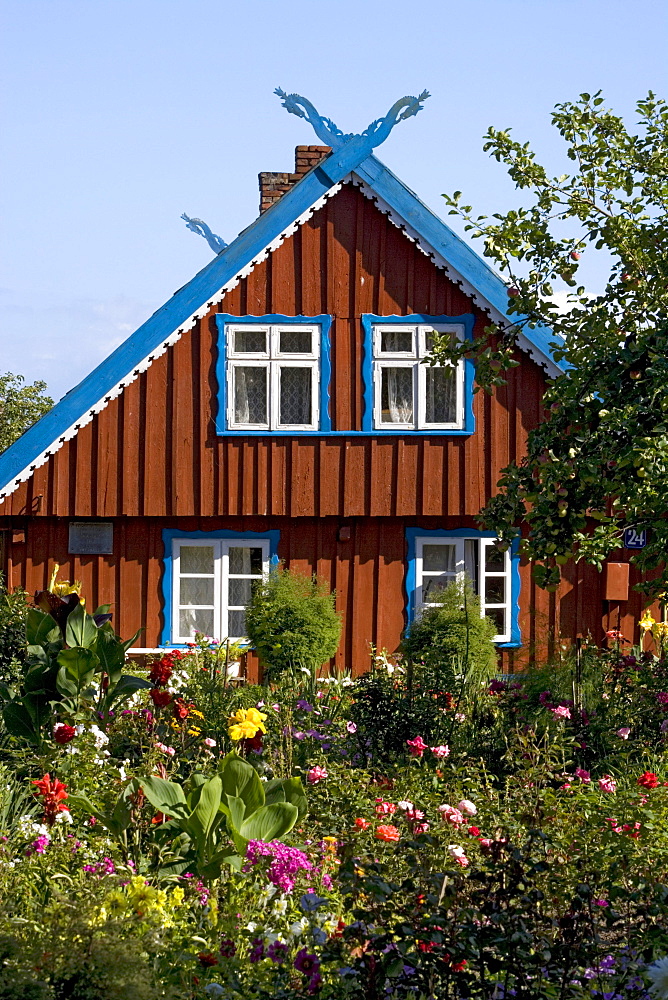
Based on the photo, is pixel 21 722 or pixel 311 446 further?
pixel 311 446

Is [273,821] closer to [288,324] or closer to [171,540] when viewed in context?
[171,540]

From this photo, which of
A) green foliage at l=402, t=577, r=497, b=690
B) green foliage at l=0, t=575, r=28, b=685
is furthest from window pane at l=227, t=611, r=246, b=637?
green foliage at l=0, t=575, r=28, b=685

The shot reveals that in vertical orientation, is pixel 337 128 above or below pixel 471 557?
above

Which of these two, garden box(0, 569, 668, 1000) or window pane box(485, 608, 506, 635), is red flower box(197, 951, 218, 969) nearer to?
garden box(0, 569, 668, 1000)

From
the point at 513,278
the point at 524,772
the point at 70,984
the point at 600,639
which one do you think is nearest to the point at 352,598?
the point at 600,639

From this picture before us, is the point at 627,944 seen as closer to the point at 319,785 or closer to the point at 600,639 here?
the point at 319,785

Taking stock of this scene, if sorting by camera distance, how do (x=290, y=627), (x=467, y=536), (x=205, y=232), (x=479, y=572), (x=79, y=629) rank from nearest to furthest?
(x=79, y=629) → (x=290, y=627) → (x=467, y=536) → (x=479, y=572) → (x=205, y=232)

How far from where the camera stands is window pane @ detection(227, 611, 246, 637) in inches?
485

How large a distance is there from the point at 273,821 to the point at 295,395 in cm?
711

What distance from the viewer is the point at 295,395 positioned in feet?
39.8

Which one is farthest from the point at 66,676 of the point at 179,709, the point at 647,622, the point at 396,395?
the point at 647,622

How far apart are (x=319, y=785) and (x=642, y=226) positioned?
166 inches

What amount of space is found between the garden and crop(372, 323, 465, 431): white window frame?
3085mm

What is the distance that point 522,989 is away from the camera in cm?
393
